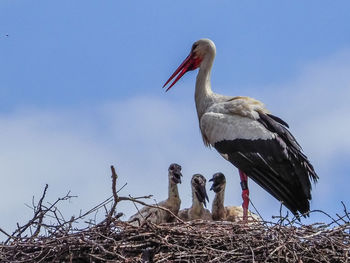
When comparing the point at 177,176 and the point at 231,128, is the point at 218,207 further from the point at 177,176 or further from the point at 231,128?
the point at 231,128

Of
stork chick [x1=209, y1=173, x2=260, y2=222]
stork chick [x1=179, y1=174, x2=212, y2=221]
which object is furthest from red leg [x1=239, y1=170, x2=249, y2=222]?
stork chick [x1=179, y1=174, x2=212, y2=221]

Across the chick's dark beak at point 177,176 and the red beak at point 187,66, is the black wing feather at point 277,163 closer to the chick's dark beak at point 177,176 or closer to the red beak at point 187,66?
the chick's dark beak at point 177,176

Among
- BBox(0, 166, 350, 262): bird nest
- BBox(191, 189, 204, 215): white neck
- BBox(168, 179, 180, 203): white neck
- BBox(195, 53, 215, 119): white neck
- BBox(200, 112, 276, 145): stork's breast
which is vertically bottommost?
BBox(0, 166, 350, 262): bird nest

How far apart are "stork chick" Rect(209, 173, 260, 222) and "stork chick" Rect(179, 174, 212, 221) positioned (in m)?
0.09

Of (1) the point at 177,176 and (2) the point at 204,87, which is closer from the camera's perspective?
(1) the point at 177,176

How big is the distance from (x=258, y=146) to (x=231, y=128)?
13.5 inches

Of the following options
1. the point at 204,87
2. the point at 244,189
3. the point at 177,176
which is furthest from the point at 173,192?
the point at 204,87

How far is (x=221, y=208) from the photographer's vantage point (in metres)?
10.2

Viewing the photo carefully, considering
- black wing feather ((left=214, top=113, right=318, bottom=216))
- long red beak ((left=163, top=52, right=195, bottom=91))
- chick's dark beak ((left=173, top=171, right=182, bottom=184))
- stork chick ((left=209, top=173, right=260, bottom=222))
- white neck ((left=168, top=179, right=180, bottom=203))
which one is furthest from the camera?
long red beak ((left=163, top=52, right=195, bottom=91))

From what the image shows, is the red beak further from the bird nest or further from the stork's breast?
the bird nest

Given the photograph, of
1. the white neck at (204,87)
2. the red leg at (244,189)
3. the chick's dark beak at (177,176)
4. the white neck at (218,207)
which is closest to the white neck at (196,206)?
the white neck at (218,207)

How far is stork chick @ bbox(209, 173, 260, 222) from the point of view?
1006cm

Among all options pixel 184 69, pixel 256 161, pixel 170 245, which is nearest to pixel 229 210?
pixel 256 161

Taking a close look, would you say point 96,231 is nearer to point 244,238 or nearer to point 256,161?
point 244,238
